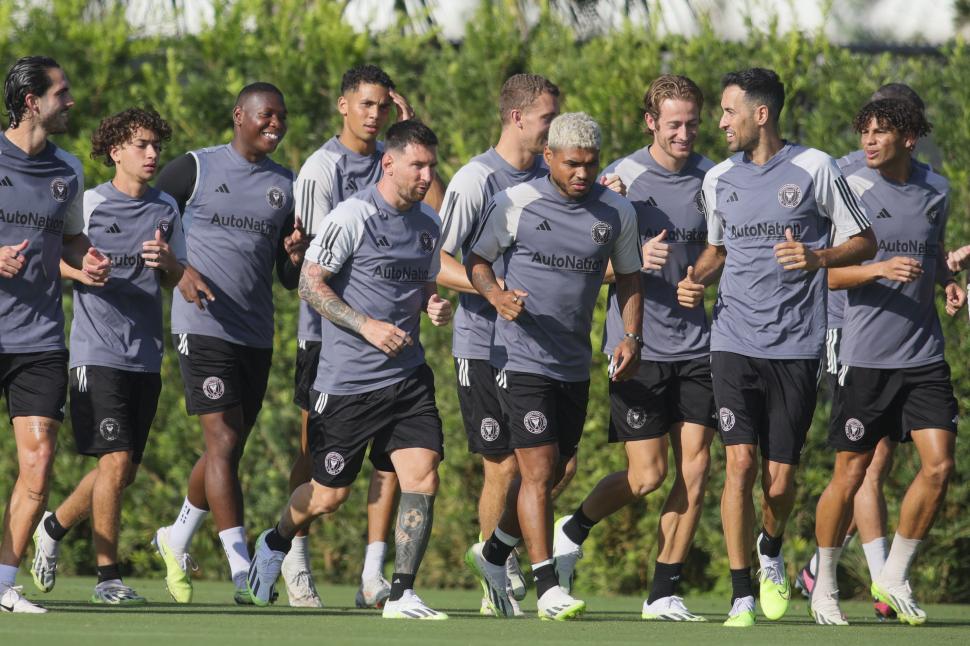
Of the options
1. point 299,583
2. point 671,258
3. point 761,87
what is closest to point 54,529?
point 299,583

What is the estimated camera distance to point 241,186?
9648 millimetres

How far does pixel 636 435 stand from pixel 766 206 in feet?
4.91

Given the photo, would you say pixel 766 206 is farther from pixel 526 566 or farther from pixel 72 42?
pixel 72 42

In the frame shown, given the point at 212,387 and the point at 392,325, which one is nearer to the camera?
the point at 392,325

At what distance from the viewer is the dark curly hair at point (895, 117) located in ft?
29.6

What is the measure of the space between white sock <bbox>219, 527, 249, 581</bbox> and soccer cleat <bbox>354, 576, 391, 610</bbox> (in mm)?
685

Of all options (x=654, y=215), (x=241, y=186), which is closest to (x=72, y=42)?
(x=241, y=186)

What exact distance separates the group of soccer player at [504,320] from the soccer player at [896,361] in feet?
0.05

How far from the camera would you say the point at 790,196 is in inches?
335

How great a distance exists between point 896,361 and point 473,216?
2.39m

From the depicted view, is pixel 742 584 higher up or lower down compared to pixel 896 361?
lower down

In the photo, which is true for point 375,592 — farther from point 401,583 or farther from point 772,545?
point 772,545

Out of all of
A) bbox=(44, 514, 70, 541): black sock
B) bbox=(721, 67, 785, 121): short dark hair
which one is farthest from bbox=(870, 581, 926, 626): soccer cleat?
bbox=(44, 514, 70, 541): black sock

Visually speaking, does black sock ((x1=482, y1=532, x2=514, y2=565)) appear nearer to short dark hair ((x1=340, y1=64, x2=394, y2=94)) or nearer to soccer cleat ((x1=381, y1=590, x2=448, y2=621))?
soccer cleat ((x1=381, y1=590, x2=448, y2=621))
